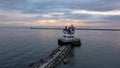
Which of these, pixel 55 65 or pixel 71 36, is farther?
pixel 71 36

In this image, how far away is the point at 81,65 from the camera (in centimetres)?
4847

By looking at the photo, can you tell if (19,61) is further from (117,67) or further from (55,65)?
(117,67)

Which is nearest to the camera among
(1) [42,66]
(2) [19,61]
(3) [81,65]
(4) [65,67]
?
(1) [42,66]

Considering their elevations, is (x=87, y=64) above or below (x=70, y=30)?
below

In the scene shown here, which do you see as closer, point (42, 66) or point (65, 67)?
point (42, 66)

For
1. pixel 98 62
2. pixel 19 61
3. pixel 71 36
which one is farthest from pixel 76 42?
pixel 19 61

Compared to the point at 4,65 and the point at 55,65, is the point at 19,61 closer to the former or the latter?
the point at 4,65

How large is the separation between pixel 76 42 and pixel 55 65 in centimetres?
3933

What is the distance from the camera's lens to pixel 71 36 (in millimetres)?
84625

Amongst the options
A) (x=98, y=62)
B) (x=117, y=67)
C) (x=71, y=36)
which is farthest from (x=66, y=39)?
(x=117, y=67)

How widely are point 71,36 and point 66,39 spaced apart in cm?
307

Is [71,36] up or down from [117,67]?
up

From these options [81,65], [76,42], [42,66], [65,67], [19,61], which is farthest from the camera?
[76,42]

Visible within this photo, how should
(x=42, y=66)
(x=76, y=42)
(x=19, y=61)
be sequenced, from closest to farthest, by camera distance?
(x=42, y=66), (x=19, y=61), (x=76, y=42)
